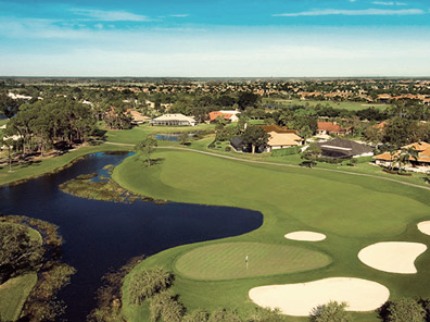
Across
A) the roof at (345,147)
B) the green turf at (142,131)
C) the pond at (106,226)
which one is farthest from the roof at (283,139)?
the pond at (106,226)

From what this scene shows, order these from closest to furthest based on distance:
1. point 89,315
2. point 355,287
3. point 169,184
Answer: point 89,315 → point 355,287 → point 169,184

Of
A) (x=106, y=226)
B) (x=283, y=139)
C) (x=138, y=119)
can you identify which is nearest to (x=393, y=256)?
(x=106, y=226)

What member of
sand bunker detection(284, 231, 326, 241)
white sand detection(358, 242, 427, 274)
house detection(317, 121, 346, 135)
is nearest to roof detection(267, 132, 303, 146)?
house detection(317, 121, 346, 135)

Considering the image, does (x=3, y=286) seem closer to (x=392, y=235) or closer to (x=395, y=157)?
(x=392, y=235)

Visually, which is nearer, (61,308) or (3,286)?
(61,308)

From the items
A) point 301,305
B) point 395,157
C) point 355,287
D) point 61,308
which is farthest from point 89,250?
point 395,157

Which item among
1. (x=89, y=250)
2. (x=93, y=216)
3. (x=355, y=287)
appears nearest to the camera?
(x=355, y=287)

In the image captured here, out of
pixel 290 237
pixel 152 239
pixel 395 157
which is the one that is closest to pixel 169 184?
pixel 152 239

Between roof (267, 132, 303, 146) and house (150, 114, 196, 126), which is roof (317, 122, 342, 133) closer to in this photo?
roof (267, 132, 303, 146)
